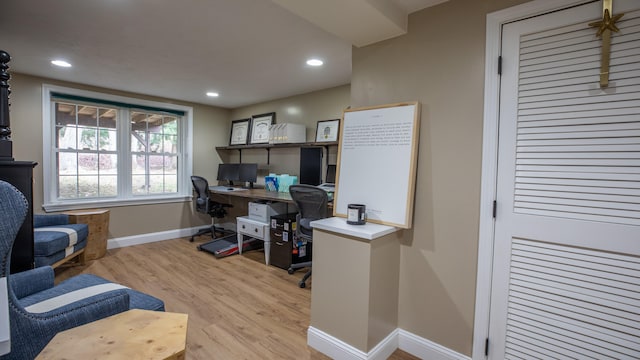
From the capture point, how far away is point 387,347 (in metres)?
1.90

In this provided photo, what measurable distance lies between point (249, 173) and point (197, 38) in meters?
2.59

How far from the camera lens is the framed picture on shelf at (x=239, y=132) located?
198 inches

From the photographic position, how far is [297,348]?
2018 millimetres

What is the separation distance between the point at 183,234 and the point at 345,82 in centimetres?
359

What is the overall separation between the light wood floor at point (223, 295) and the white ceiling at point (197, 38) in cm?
215

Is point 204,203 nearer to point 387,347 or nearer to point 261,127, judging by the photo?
point 261,127

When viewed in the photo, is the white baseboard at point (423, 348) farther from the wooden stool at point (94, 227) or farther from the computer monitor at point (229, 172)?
the wooden stool at point (94, 227)

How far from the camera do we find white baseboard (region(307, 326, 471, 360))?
1791 millimetres

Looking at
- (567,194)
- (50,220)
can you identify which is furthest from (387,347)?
(50,220)

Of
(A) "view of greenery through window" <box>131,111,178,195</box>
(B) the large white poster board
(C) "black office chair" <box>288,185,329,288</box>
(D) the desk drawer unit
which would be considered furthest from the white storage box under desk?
(A) "view of greenery through window" <box>131,111,178,195</box>

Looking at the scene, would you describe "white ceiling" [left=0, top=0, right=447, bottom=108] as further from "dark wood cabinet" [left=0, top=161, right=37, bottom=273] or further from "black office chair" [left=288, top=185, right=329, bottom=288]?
"black office chair" [left=288, top=185, right=329, bottom=288]

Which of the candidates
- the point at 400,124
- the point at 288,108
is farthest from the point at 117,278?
the point at 400,124

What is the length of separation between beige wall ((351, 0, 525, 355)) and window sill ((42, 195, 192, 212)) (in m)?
4.07

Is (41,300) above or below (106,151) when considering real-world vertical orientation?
below
